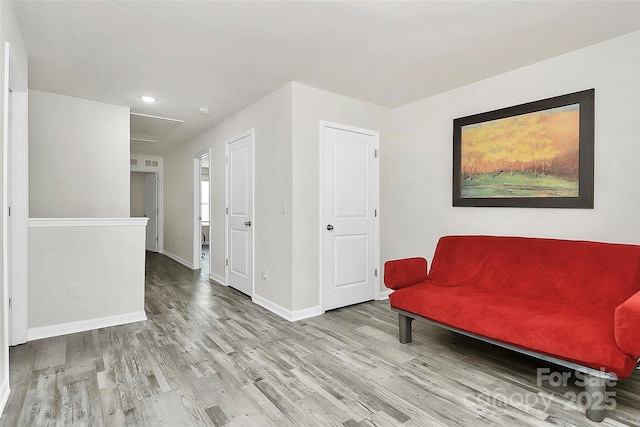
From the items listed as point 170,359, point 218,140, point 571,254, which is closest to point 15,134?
point 170,359

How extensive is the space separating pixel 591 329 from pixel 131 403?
2541mm

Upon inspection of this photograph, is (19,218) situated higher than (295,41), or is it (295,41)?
(295,41)

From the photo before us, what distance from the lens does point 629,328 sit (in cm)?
158

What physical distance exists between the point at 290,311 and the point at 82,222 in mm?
2073

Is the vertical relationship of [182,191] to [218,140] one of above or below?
below

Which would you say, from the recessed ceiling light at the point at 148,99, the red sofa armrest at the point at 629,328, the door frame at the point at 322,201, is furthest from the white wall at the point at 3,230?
the red sofa armrest at the point at 629,328

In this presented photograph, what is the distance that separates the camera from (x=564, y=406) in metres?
1.86

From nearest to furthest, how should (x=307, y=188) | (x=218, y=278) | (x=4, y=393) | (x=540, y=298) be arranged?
(x=4, y=393) → (x=540, y=298) → (x=307, y=188) → (x=218, y=278)

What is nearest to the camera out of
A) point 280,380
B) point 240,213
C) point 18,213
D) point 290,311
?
point 280,380

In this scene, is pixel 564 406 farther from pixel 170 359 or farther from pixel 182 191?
pixel 182 191

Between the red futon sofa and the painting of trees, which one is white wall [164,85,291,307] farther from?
the painting of trees

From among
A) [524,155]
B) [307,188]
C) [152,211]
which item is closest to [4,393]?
[307,188]

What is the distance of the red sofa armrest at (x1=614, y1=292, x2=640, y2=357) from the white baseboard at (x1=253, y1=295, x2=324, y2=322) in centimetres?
239

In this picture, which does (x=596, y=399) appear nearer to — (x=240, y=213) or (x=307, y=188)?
(x=307, y=188)
